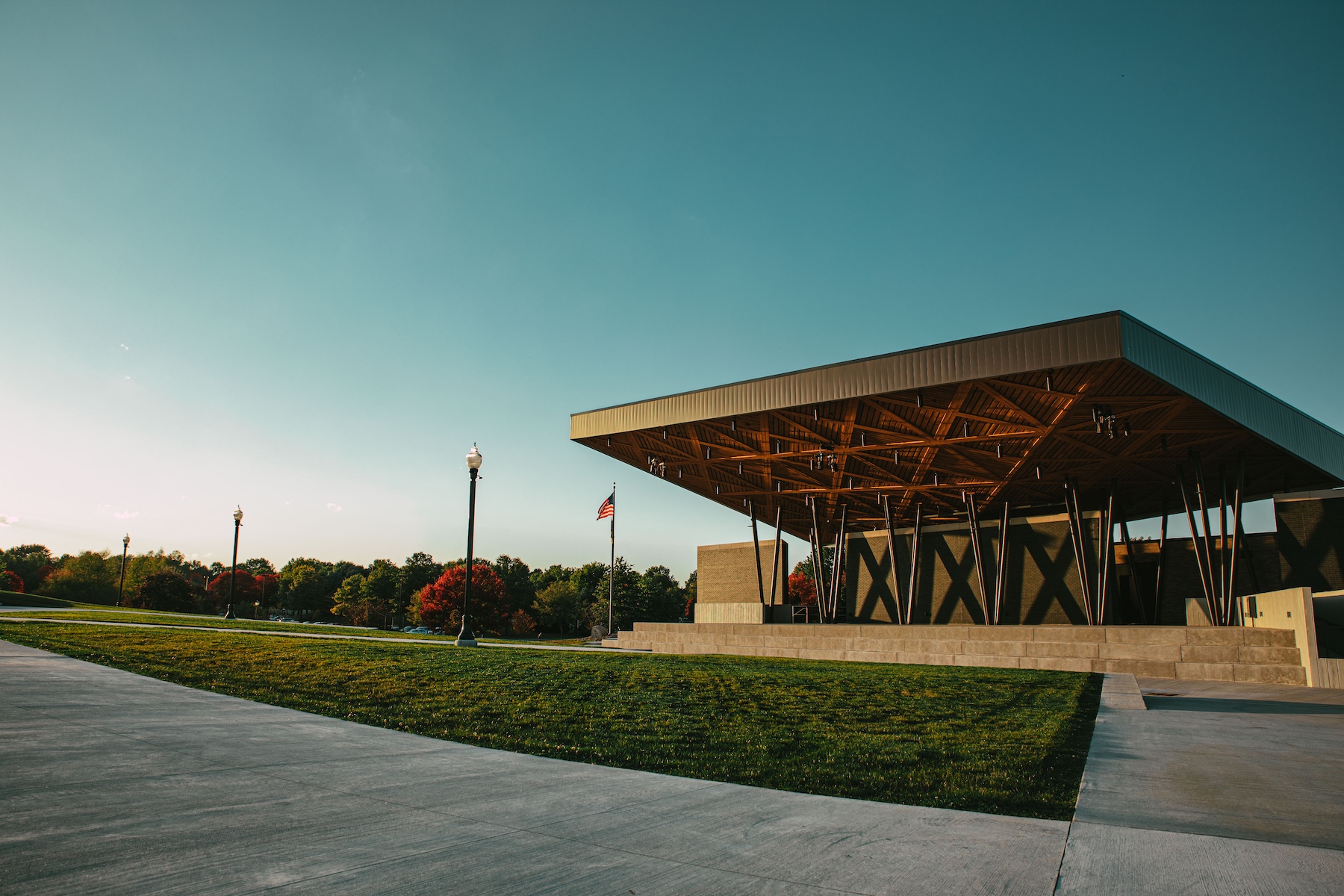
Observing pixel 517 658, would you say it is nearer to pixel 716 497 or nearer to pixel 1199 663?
pixel 1199 663

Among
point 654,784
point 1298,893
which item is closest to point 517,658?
point 654,784

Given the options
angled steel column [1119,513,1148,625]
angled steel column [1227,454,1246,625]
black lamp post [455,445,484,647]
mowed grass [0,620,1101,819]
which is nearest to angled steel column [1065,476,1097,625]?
angled steel column [1119,513,1148,625]

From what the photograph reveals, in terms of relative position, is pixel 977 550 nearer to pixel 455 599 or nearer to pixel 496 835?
pixel 496 835

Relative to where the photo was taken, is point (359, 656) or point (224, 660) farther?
point (359, 656)

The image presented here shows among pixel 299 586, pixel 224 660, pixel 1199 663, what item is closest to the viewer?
pixel 224 660

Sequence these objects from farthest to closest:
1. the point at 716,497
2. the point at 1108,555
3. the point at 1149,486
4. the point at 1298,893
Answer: the point at 716,497 → the point at 1149,486 → the point at 1108,555 → the point at 1298,893

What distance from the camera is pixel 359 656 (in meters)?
15.2

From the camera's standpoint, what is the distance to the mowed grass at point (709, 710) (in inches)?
231

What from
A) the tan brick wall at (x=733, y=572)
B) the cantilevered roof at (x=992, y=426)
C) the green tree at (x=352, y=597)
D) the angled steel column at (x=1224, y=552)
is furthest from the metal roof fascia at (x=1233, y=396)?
the green tree at (x=352, y=597)

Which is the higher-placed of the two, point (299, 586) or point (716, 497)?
point (716, 497)

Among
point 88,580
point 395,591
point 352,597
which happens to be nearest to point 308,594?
point 352,597

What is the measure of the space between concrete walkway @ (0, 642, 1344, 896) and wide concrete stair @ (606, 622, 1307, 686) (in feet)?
60.7

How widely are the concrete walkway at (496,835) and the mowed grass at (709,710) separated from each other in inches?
29.0

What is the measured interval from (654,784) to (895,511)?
40516 millimetres
